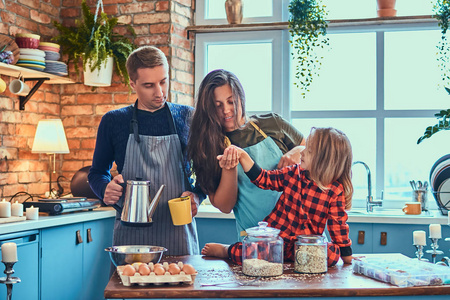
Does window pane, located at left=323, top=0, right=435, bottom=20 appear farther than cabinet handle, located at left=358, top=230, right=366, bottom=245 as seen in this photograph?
Yes

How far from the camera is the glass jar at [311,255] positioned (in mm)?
1885

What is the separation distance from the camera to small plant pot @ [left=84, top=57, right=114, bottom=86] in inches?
160

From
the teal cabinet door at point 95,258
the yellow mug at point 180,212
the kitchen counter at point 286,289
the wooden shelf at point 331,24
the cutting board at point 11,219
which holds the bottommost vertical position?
the teal cabinet door at point 95,258

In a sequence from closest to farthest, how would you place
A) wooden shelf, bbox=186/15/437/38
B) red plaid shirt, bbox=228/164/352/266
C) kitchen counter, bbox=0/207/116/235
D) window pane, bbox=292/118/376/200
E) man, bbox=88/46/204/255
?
red plaid shirt, bbox=228/164/352/266, man, bbox=88/46/204/255, kitchen counter, bbox=0/207/116/235, wooden shelf, bbox=186/15/437/38, window pane, bbox=292/118/376/200

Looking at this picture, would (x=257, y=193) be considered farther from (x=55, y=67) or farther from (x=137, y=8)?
(x=137, y=8)

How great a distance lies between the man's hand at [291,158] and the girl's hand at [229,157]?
0.87 ft

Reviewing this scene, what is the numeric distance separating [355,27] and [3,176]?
108 inches

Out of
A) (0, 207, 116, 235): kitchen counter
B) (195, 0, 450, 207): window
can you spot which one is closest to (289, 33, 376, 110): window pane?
(195, 0, 450, 207): window

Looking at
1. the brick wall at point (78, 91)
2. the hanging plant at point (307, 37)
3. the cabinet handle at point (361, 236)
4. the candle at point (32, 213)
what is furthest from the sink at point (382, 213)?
the candle at point (32, 213)

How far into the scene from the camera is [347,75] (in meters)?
4.39

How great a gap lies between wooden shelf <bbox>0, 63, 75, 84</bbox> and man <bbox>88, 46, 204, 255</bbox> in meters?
1.34

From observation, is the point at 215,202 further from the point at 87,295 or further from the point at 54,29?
the point at 54,29

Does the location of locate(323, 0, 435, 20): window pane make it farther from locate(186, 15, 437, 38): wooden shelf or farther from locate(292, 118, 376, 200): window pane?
locate(292, 118, 376, 200): window pane

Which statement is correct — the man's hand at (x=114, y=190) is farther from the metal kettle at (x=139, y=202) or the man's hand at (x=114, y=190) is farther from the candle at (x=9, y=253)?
the candle at (x=9, y=253)
